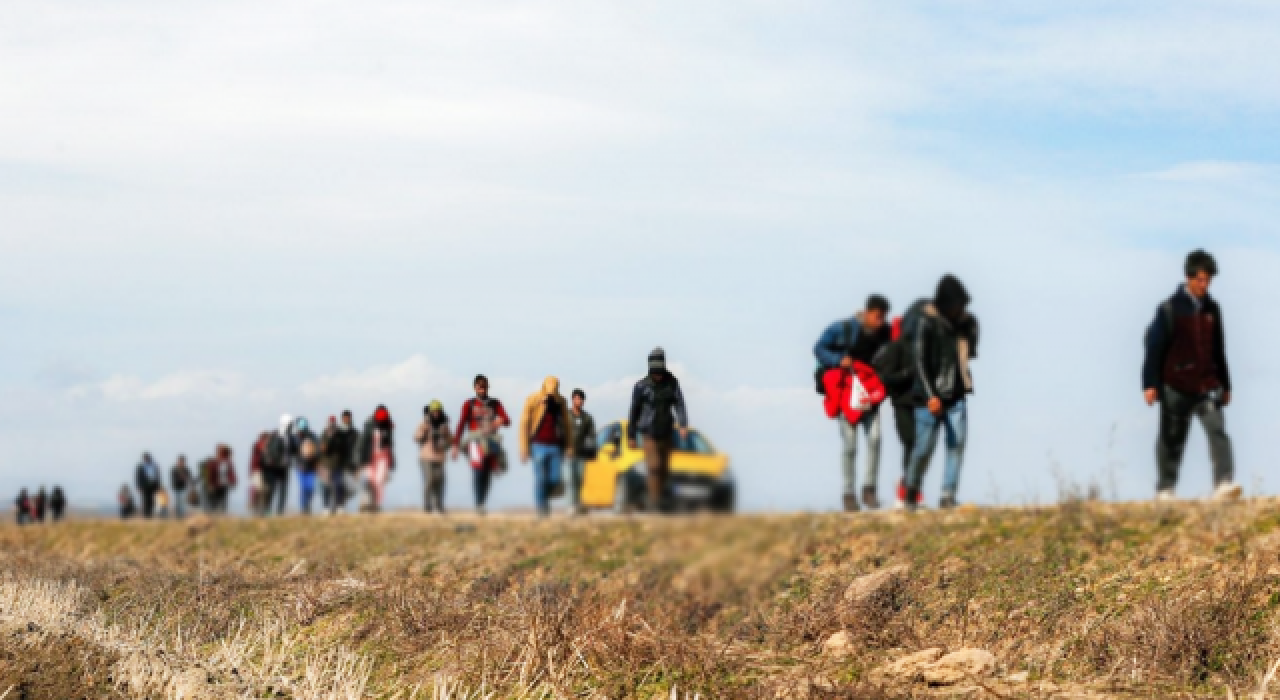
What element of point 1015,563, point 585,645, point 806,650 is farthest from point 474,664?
point 1015,563

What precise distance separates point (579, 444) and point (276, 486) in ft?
52.5

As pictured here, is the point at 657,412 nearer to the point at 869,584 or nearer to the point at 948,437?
the point at 869,584

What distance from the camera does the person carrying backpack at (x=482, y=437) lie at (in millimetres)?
18733

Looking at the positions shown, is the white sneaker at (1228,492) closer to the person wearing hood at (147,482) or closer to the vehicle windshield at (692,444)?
the vehicle windshield at (692,444)

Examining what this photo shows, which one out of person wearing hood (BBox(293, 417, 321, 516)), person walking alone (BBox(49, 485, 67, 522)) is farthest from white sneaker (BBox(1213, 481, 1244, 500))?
person walking alone (BBox(49, 485, 67, 522))

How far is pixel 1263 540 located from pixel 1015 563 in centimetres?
196

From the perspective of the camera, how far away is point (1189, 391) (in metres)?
14.9

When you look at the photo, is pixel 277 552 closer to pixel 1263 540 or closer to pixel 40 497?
pixel 1263 540

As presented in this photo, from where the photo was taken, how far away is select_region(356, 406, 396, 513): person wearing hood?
26.9 m

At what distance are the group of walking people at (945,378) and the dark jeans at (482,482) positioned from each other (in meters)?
7.13

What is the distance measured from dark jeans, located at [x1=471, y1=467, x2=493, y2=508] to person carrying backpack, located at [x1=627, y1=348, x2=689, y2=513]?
41.2 feet

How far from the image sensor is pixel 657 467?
32.3 ft

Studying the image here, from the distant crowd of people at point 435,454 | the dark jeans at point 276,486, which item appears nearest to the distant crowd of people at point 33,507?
the distant crowd of people at point 435,454

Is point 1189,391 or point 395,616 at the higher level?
point 1189,391
